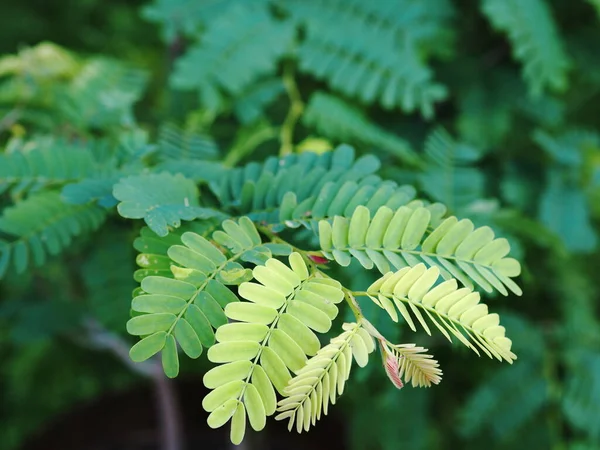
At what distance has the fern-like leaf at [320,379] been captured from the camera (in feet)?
1.19

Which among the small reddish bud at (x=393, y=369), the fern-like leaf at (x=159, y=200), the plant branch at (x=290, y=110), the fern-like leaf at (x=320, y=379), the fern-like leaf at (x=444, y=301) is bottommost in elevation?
the plant branch at (x=290, y=110)

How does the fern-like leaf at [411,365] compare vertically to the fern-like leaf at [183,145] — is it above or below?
above

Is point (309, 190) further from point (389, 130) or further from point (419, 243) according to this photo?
point (389, 130)

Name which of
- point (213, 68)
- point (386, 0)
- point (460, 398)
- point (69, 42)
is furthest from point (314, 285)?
point (69, 42)

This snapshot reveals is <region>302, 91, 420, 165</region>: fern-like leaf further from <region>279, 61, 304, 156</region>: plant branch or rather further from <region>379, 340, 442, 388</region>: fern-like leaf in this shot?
<region>379, 340, 442, 388</region>: fern-like leaf

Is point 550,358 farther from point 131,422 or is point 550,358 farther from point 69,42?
point 69,42

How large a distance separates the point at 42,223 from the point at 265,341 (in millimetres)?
315

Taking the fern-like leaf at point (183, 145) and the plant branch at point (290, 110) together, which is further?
the plant branch at point (290, 110)

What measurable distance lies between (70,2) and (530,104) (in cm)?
112

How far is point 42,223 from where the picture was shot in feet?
1.88

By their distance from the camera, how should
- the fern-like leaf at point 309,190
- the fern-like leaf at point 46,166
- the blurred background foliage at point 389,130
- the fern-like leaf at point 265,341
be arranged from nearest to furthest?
the fern-like leaf at point 265,341 < the fern-like leaf at point 309,190 < the fern-like leaf at point 46,166 < the blurred background foliage at point 389,130

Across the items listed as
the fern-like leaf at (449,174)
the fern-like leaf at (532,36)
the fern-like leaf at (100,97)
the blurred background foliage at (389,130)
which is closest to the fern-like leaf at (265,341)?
the blurred background foliage at (389,130)

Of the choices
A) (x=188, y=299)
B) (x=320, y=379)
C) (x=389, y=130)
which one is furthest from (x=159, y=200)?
(x=389, y=130)

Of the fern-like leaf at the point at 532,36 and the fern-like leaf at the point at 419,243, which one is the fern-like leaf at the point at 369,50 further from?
the fern-like leaf at the point at 419,243
